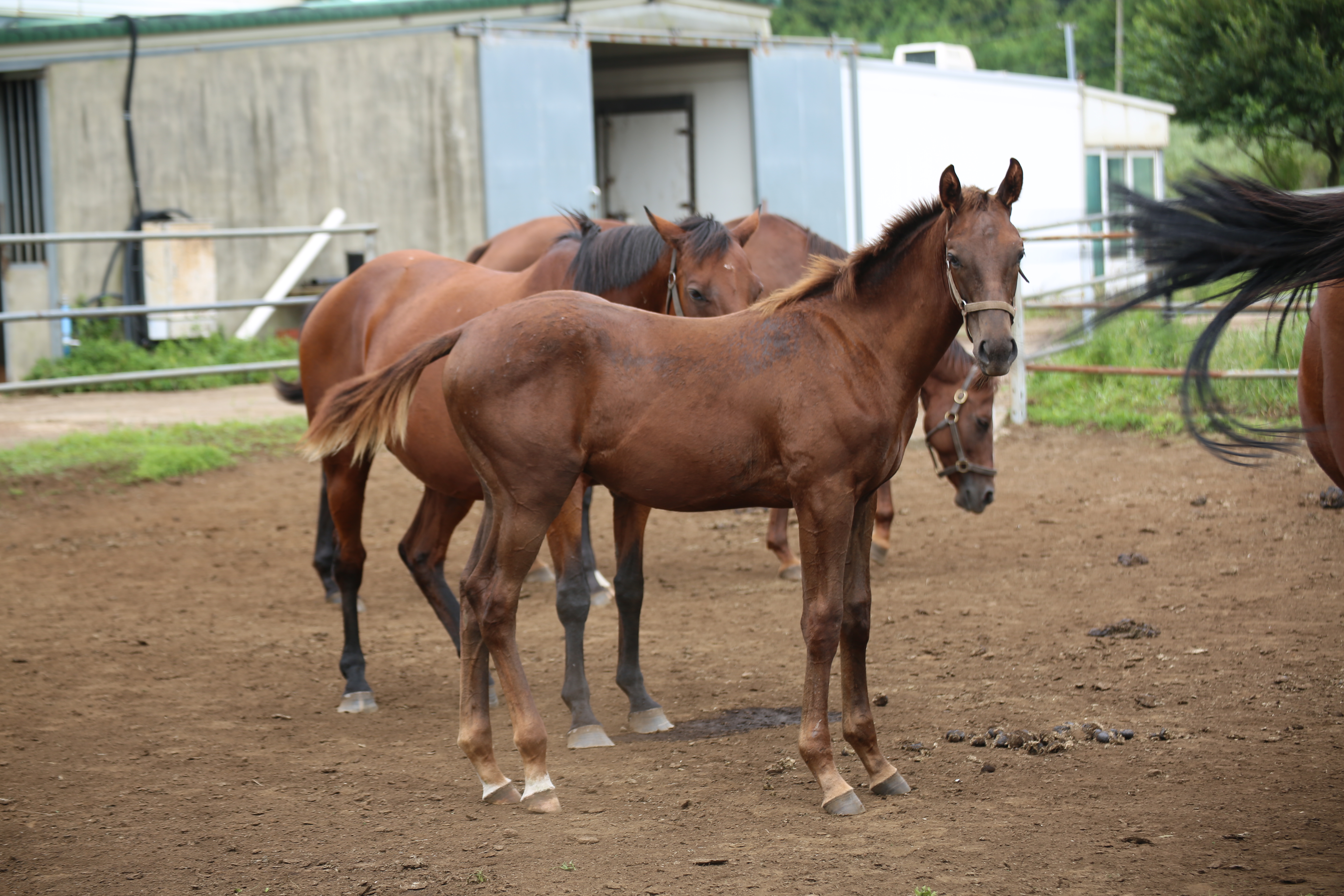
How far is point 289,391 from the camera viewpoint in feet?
23.1

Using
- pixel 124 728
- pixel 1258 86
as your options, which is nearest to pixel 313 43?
pixel 124 728

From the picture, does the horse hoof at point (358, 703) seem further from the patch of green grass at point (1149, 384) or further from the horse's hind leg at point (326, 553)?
the patch of green grass at point (1149, 384)

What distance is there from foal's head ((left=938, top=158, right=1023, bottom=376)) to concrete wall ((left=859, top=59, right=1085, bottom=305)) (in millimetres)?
12889

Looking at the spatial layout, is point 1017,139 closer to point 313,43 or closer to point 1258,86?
point 1258,86

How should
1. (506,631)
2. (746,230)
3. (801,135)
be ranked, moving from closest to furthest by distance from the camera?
(506,631)
(746,230)
(801,135)

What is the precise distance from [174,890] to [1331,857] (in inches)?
124

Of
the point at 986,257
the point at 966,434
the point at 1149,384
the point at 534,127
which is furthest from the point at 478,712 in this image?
the point at 534,127

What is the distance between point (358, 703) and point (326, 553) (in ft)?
6.21

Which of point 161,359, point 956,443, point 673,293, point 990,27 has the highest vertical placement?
point 990,27

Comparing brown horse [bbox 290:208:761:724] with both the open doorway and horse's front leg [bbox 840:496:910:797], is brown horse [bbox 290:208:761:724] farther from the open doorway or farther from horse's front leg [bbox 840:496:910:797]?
the open doorway

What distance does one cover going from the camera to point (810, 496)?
3.74 meters

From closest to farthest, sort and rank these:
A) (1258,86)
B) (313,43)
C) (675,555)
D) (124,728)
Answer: (124,728) < (675,555) < (313,43) < (1258,86)

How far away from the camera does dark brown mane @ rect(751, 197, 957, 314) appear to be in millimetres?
3885

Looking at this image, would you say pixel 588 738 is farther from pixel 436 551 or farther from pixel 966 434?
pixel 966 434
